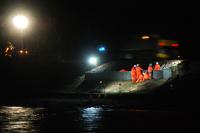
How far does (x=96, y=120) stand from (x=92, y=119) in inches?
17.5

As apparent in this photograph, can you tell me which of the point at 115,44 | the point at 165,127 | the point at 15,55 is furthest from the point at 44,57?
the point at 165,127

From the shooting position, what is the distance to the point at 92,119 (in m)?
21.5

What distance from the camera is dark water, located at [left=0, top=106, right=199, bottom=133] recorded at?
1808cm

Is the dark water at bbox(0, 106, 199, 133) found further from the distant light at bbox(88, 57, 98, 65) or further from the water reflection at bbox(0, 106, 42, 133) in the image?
the distant light at bbox(88, 57, 98, 65)

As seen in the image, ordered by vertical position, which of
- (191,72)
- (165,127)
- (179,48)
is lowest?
(165,127)

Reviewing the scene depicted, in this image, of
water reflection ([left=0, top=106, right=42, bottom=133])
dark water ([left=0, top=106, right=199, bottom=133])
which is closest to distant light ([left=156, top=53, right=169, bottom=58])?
dark water ([left=0, top=106, right=199, bottom=133])

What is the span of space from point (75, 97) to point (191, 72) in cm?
948

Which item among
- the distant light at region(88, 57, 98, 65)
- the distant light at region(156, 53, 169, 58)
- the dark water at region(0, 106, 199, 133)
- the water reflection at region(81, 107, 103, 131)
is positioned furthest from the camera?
the distant light at region(88, 57, 98, 65)

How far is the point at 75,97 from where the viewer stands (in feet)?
115

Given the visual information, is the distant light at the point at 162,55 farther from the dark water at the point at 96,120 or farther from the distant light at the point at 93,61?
the dark water at the point at 96,120

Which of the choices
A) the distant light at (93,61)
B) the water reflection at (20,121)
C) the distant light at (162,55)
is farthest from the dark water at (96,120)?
the distant light at (93,61)

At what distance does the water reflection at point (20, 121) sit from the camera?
18125 mm

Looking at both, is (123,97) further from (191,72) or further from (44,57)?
(44,57)

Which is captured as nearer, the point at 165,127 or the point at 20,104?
the point at 165,127
